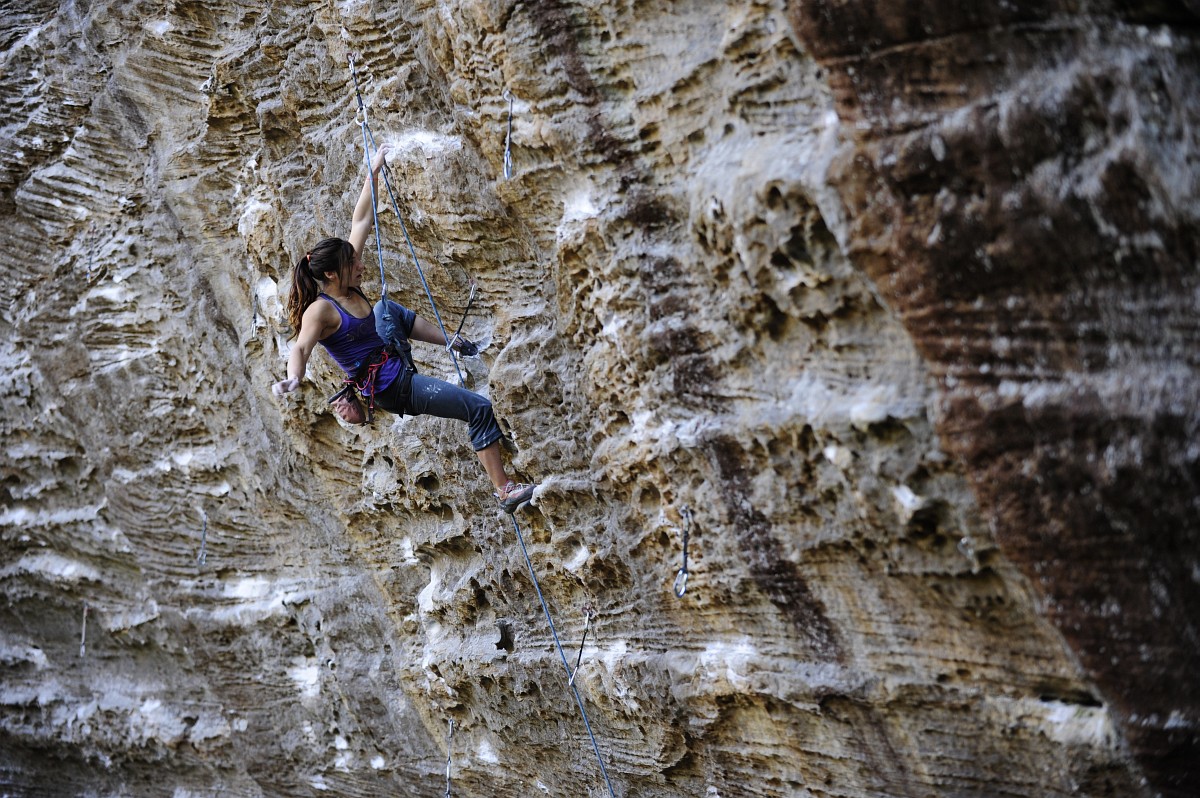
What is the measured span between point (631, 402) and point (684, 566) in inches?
33.3

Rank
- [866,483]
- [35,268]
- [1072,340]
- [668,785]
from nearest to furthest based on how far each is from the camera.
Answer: [1072,340], [866,483], [668,785], [35,268]

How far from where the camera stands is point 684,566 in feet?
17.6

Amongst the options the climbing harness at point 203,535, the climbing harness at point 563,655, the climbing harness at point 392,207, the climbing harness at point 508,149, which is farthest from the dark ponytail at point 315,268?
the climbing harness at point 203,535

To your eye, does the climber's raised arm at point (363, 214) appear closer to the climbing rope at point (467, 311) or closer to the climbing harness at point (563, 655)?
the climbing rope at point (467, 311)

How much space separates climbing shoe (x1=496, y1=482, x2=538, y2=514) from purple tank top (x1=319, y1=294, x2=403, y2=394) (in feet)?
2.89

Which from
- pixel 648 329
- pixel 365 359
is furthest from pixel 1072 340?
pixel 365 359

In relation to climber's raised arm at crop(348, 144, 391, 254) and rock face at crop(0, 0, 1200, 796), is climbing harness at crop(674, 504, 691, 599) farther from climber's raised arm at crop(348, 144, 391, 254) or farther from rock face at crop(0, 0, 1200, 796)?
climber's raised arm at crop(348, 144, 391, 254)

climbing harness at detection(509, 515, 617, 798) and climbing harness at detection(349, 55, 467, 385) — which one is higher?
climbing harness at detection(349, 55, 467, 385)

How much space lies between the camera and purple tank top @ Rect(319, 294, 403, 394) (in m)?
5.50

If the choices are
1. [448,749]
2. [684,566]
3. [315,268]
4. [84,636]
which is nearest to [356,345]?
[315,268]

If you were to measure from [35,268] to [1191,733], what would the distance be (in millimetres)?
8699

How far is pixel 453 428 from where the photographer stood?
6574 mm

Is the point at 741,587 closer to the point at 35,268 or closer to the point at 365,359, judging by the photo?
the point at 365,359

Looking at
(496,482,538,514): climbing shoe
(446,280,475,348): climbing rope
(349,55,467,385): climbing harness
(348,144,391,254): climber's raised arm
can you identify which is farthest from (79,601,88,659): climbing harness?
(348,144,391,254): climber's raised arm
